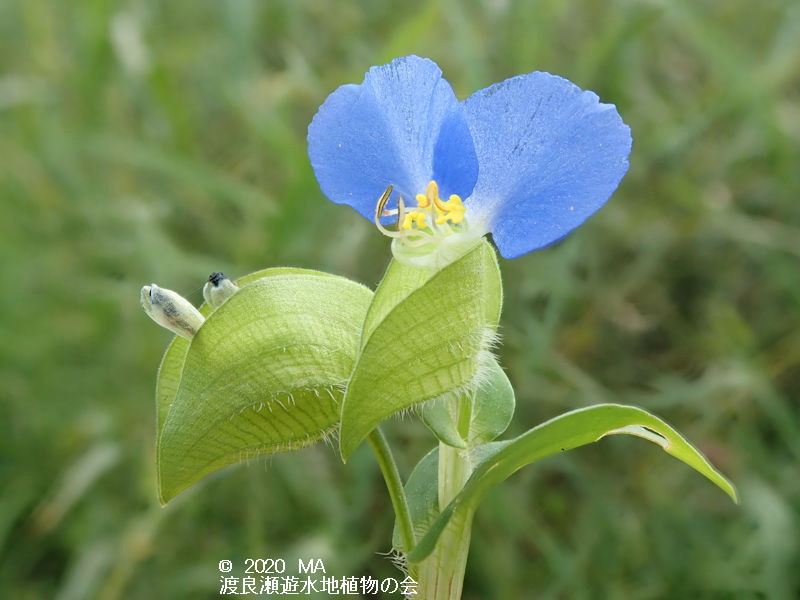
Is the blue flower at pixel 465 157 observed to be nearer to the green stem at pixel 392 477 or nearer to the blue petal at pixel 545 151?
the blue petal at pixel 545 151

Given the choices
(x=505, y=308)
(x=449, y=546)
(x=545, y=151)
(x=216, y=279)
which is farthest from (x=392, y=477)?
(x=505, y=308)

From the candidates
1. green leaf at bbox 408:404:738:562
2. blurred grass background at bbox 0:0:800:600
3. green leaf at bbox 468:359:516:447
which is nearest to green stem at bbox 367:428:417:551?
green leaf at bbox 408:404:738:562

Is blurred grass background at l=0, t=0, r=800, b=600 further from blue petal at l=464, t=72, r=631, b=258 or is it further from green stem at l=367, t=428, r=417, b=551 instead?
blue petal at l=464, t=72, r=631, b=258

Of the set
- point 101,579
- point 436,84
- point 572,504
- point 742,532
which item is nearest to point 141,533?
point 101,579

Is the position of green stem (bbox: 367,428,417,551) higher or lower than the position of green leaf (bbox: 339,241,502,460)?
lower

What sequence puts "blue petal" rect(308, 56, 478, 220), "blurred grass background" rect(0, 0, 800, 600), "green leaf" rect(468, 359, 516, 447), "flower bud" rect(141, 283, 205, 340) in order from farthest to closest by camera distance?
1. "blurred grass background" rect(0, 0, 800, 600)
2. "green leaf" rect(468, 359, 516, 447)
3. "blue petal" rect(308, 56, 478, 220)
4. "flower bud" rect(141, 283, 205, 340)
